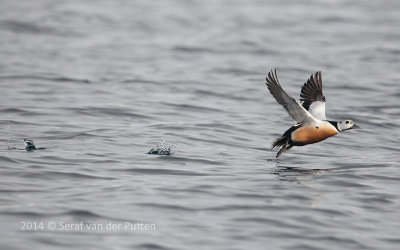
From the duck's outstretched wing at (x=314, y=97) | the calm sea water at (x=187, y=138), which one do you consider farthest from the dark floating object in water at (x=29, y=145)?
the duck's outstretched wing at (x=314, y=97)

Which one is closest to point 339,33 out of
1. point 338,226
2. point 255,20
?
point 255,20

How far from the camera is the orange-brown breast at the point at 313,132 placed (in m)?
13.1

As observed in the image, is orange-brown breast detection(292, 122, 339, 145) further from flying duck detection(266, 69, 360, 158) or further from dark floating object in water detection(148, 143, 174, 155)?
dark floating object in water detection(148, 143, 174, 155)

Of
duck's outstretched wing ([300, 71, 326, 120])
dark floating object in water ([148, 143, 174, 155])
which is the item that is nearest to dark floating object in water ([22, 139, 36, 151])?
dark floating object in water ([148, 143, 174, 155])

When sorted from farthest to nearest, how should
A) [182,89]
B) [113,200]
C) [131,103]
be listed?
[182,89] → [131,103] → [113,200]

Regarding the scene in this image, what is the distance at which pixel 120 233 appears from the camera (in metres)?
8.98

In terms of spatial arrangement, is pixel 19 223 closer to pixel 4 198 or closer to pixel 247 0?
pixel 4 198

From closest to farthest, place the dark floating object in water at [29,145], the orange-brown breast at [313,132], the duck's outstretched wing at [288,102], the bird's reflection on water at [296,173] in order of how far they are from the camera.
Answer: the bird's reflection on water at [296,173] < the duck's outstretched wing at [288,102] < the orange-brown breast at [313,132] < the dark floating object in water at [29,145]

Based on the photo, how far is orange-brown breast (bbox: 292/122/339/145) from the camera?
13.1 meters

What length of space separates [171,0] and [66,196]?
35.9 m

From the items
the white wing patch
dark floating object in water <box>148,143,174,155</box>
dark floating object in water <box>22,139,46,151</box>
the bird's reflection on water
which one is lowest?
the bird's reflection on water

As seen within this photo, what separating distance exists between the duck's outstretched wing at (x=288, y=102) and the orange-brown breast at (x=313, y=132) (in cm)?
17

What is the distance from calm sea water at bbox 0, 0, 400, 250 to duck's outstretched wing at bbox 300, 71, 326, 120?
99 centimetres

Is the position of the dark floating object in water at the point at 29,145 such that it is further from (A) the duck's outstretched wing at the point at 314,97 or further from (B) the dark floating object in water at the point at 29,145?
(A) the duck's outstretched wing at the point at 314,97
